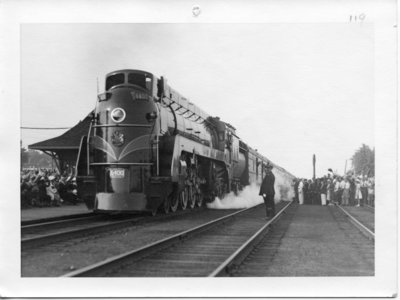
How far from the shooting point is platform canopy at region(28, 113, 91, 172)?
12.6 meters

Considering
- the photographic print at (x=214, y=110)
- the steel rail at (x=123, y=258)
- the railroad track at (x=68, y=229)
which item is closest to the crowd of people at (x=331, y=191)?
the photographic print at (x=214, y=110)

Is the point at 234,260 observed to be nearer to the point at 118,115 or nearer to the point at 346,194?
the point at 118,115

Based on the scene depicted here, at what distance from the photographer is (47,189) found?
12.4 metres

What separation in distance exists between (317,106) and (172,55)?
2283 millimetres

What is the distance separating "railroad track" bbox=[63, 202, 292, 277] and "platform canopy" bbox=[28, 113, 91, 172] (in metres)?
5.88

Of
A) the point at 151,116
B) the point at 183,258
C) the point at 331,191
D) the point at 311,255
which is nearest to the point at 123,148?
the point at 151,116

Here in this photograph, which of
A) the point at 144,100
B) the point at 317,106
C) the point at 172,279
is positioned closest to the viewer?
the point at 172,279

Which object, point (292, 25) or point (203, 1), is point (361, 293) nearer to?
point (292, 25)

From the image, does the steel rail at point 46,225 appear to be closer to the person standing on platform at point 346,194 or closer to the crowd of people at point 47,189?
the crowd of people at point 47,189

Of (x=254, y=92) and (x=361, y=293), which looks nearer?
(x=361, y=293)

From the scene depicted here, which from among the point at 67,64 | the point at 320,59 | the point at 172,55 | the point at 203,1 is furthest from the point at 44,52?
the point at 320,59

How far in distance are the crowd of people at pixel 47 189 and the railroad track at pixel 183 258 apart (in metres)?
5.10

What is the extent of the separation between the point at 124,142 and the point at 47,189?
16.5 ft

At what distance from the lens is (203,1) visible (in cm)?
599
